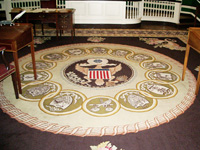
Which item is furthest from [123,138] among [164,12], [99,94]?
[164,12]

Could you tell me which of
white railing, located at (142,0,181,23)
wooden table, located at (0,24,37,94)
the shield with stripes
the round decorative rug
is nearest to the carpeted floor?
the round decorative rug

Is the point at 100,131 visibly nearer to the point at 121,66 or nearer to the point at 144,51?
the point at 121,66

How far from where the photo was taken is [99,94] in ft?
11.2

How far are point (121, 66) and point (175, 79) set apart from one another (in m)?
1.10

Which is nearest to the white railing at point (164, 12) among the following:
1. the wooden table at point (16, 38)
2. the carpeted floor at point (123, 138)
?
the carpeted floor at point (123, 138)

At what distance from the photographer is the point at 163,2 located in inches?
364

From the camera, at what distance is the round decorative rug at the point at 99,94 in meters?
2.77

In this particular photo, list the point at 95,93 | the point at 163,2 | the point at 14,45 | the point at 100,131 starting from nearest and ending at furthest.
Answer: the point at 100,131, the point at 14,45, the point at 95,93, the point at 163,2

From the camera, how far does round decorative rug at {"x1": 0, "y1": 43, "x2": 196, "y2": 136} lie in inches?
109

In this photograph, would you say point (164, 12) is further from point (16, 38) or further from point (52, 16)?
point (16, 38)

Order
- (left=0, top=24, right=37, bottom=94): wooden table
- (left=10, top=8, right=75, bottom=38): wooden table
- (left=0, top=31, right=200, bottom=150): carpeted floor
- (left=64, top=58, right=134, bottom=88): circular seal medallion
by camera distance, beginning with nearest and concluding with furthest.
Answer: (left=0, top=31, right=200, bottom=150): carpeted floor, (left=0, top=24, right=37, bottom=94): wooden table, (left=64, top=58, right=134, bottom=88): circular seal medallion, (left=10, top=8, right=75, bottom=38): wooden table

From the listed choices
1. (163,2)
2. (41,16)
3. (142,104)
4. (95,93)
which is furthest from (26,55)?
(163,2)

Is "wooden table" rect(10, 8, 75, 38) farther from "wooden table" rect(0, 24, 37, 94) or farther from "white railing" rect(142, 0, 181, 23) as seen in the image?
"white railing" rect(142, 0, 181, 23)

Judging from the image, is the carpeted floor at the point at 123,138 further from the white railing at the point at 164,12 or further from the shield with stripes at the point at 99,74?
the white railing at the point at 164,12
